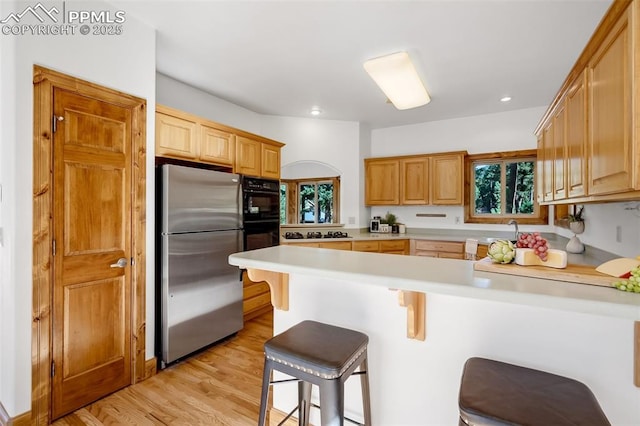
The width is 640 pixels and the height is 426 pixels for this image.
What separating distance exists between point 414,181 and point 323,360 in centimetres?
393

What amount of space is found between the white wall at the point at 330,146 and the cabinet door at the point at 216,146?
1.38m

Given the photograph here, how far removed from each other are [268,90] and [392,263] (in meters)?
2.90

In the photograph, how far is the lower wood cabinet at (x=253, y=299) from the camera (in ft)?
10.8

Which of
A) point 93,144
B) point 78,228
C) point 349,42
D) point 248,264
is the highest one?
point 349,42

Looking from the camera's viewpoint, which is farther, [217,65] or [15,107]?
[217,65]

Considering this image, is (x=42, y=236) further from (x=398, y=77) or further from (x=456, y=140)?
(x=456, y=140)

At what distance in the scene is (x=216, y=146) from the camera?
3.02 meters

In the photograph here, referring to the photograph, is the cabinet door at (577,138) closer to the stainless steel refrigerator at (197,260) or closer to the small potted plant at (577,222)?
the small potted plant at (577,222)

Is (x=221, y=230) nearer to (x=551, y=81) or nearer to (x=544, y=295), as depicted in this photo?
(x=544, y=295)

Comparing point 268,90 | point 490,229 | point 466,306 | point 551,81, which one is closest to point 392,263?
point 466,306

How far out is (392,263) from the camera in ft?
4.25

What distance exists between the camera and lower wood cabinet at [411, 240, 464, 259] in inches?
157

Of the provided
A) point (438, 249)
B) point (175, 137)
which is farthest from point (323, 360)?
point (438, 249)

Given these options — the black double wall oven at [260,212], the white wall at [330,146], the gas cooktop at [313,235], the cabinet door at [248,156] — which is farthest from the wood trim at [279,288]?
the white wall at [330,146]
